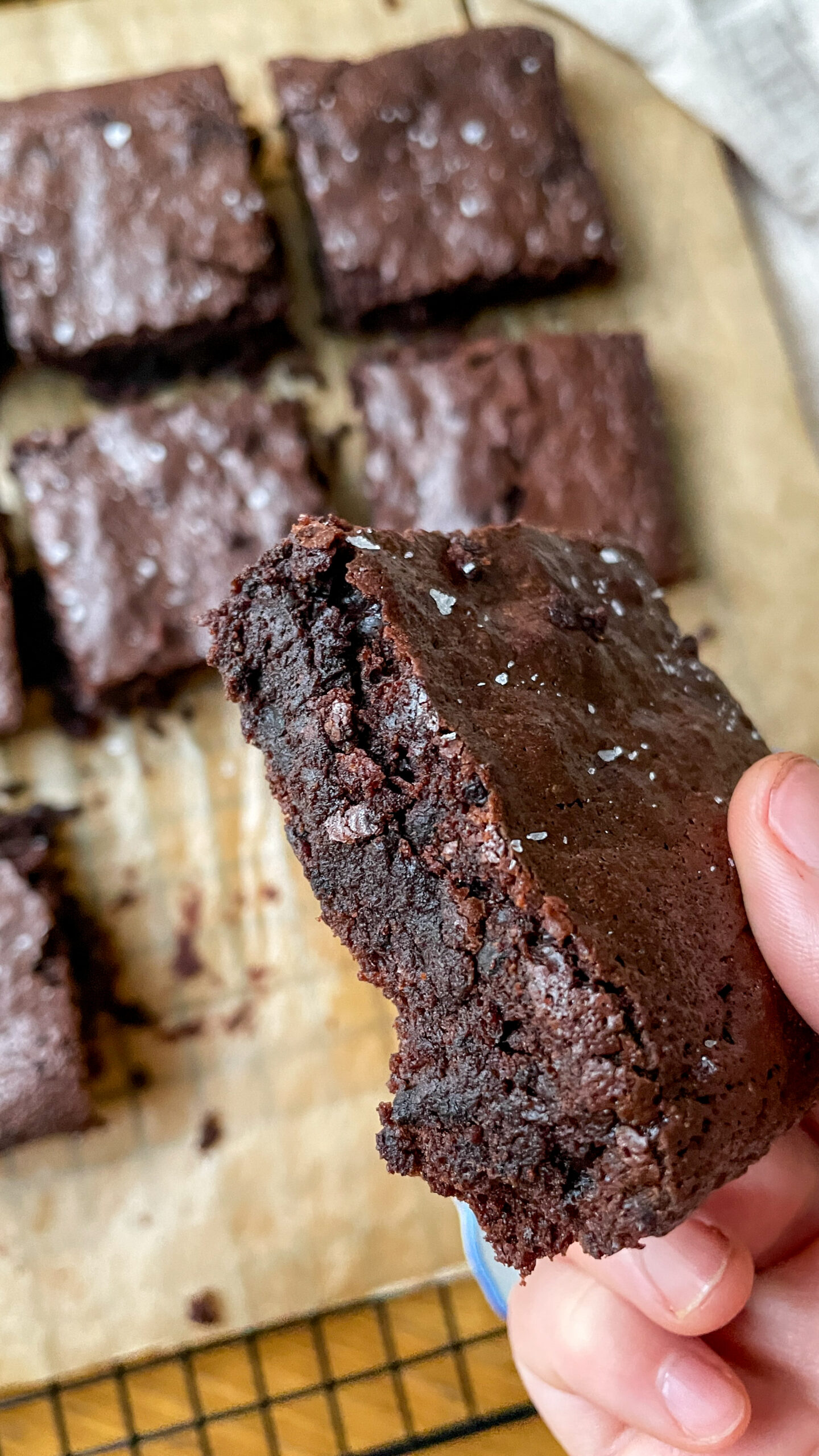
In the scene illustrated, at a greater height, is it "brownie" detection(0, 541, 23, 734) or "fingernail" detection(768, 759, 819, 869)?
"fingernail" detection(768, 759, 819, 869)

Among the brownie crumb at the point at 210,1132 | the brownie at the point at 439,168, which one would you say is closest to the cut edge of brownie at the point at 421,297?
the brownie at the point at 439,168

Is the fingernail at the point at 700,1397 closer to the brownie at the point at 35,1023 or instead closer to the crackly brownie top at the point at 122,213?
the brownie at the point at 35,1023

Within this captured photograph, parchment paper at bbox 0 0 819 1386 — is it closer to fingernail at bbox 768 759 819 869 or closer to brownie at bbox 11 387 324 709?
brownie at bbox 11 387 324 709

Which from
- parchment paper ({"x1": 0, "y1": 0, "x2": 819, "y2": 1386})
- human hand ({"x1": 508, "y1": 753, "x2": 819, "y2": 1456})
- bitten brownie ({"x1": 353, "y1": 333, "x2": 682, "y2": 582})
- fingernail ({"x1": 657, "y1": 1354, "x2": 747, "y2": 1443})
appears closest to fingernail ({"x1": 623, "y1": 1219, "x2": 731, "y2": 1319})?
human hand ({"x1": 508, "y1": 753, "x2": 819, "y2": 1456})

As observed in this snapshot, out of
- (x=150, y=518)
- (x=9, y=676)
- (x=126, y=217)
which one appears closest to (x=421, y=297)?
(x=126, y=217)

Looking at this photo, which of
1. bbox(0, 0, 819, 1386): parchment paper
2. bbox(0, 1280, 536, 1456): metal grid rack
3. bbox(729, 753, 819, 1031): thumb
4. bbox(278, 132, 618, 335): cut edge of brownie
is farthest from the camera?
bbox(278, 132, 618, 335): cut edge of brownie

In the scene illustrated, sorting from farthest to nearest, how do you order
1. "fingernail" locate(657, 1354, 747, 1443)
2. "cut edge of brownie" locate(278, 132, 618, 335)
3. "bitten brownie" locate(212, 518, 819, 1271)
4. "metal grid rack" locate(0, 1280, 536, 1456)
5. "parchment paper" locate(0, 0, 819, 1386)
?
"cut edge of brownie" locate(278, 132, 618, 335), "parchment paper" locate(0, 0, 819, 1386), "metal grid rack" locate(0, 1280, 536, 1456), "fingernail" locate(657, 1354, 747, 1443), "bitten brownie" locate(212, 518, 819, 1271)
